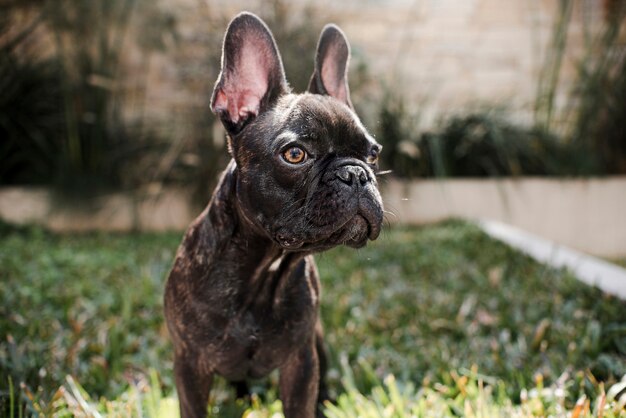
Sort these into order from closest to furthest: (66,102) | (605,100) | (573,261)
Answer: (573,261) → (66,102) → (605,100)

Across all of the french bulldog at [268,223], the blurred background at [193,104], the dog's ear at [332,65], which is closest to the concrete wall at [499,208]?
the blurred background at [193,104]

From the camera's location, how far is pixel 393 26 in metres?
8.25

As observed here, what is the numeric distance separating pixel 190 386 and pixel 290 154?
29.3 inches

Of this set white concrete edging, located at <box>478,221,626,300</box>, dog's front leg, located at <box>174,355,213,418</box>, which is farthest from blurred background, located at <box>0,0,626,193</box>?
dog's front leg, located at <box>174,355,213,418</box>

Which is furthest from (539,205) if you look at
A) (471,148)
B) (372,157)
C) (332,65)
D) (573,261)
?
(372,157)

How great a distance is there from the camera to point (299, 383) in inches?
64.9

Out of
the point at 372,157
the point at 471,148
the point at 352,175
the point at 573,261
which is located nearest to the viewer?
the point at 352,175

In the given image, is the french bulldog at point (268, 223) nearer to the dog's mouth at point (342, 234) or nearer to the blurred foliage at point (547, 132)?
the dog's mouth at point (342, 234)

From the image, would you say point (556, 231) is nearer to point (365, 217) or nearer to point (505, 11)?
point (505, 11)

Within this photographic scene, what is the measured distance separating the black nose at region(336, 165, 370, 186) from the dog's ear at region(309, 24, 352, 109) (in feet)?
1.37

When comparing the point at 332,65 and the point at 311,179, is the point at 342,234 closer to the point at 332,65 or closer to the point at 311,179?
the point at 311,179

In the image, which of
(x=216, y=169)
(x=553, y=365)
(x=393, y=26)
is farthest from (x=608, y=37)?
(x=553, y=365)

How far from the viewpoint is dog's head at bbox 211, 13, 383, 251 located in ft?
4.42

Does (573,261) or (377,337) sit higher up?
(377,337)
